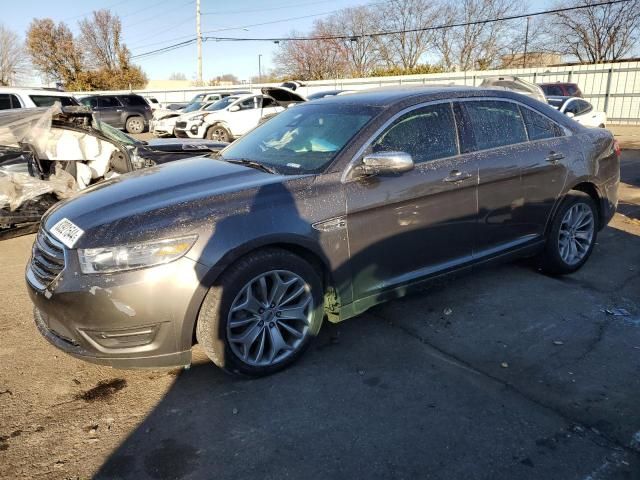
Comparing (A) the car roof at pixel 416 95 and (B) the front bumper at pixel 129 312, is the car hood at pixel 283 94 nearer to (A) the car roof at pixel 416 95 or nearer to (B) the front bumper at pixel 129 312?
(A) the car roof at pixel 416 95

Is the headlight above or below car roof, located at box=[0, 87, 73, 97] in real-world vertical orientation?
below

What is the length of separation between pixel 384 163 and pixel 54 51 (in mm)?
52077

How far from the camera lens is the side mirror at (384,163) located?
10.1 feet

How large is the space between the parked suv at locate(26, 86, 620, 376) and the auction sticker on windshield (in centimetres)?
1

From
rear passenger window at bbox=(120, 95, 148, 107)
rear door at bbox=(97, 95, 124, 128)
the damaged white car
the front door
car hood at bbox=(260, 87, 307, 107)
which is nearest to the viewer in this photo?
the front door

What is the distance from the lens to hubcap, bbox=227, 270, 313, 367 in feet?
9.50

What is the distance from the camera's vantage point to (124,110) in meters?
21.9

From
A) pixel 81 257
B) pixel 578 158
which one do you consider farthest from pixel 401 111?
pixel 81 257

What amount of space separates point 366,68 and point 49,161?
154ft

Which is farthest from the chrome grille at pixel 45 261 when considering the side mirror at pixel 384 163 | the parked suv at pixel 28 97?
the parked suv at pixel 28 97

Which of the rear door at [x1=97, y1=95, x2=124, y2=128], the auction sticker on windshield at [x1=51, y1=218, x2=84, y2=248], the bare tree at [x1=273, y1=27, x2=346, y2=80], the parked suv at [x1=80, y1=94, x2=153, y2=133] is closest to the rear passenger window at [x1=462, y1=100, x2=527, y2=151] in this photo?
the auction sticker on windshield at [x1=51, y1=218, x2=84, y2=248]

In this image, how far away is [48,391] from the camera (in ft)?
9.77

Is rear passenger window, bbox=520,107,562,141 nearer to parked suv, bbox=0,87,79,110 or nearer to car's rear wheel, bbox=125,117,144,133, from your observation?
parked suv, bbox=0,87,79,110

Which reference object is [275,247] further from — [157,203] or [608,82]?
[608,82]
